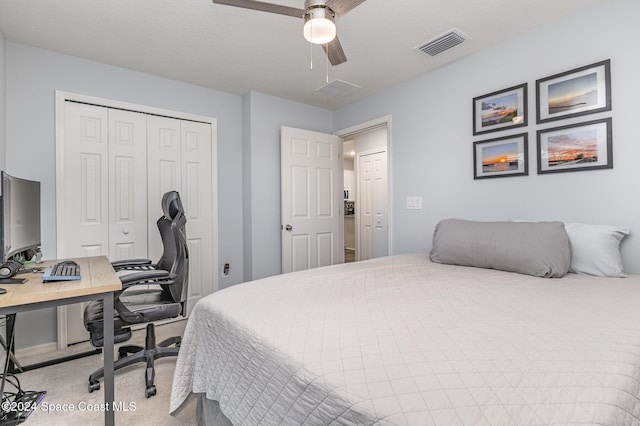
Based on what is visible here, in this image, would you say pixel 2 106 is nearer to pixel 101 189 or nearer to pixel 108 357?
pixel 101 189

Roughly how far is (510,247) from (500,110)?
1.25 meters

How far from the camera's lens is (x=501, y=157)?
2.51 metres

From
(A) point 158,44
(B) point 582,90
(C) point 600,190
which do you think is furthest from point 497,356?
(A) point 158,44

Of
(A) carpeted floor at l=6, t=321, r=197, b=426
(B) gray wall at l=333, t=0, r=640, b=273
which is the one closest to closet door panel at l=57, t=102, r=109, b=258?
(A) carpeted floor at l=6, t=321, r=197, b=426

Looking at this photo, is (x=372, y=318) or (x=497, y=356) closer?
(x=497, y=356)

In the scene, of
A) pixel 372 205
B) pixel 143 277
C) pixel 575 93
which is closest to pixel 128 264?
pixel 143 277

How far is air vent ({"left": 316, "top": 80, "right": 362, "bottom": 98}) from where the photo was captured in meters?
3.30

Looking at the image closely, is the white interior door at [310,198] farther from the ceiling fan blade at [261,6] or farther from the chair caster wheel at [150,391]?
the ceiling fan blade at [261,6]

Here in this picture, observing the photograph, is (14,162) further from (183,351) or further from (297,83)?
(297,83)

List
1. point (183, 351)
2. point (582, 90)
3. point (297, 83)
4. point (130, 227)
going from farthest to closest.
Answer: point (297, 83) → point (130, 227) → point (582, 90) → point (183, 351)

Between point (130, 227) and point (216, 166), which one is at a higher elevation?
point (216, 166)

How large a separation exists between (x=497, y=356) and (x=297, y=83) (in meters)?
3.15

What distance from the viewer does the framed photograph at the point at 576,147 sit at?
78.5 inches

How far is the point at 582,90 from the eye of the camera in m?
2.08
